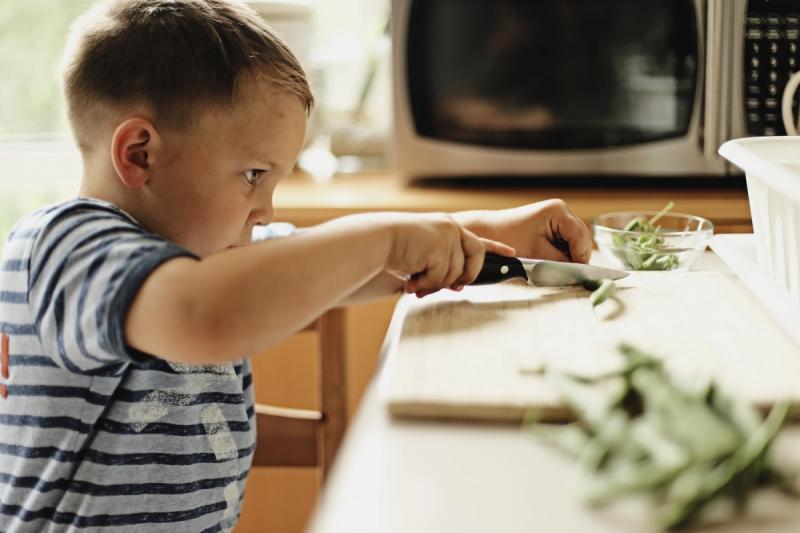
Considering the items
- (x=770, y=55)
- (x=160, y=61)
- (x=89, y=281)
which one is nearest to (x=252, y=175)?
(x=160, y=61)

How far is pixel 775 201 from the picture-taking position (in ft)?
2.41

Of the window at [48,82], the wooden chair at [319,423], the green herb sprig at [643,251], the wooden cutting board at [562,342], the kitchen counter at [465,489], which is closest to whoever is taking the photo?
the kitchen counter at [465,489]

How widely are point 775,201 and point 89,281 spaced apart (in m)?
0.53

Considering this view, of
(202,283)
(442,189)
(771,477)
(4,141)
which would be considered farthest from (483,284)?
(4,141)

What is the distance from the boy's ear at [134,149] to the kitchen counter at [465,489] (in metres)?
0.36

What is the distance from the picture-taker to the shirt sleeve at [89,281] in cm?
66

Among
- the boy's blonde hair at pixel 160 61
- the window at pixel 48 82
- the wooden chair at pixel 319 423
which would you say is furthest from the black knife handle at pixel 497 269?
the window at pixel 48 82

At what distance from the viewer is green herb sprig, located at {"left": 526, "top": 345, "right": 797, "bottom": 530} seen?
1.51 ft

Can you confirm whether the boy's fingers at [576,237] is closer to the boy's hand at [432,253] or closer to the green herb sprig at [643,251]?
the green herb sprig at [643,251]

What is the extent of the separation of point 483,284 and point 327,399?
43cm

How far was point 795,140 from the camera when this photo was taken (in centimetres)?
88

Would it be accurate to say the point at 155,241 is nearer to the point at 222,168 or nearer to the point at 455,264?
the point at 222,168

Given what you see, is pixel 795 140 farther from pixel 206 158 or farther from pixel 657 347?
pixel 206 158

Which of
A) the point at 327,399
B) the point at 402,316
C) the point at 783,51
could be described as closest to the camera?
the point at 402,316
